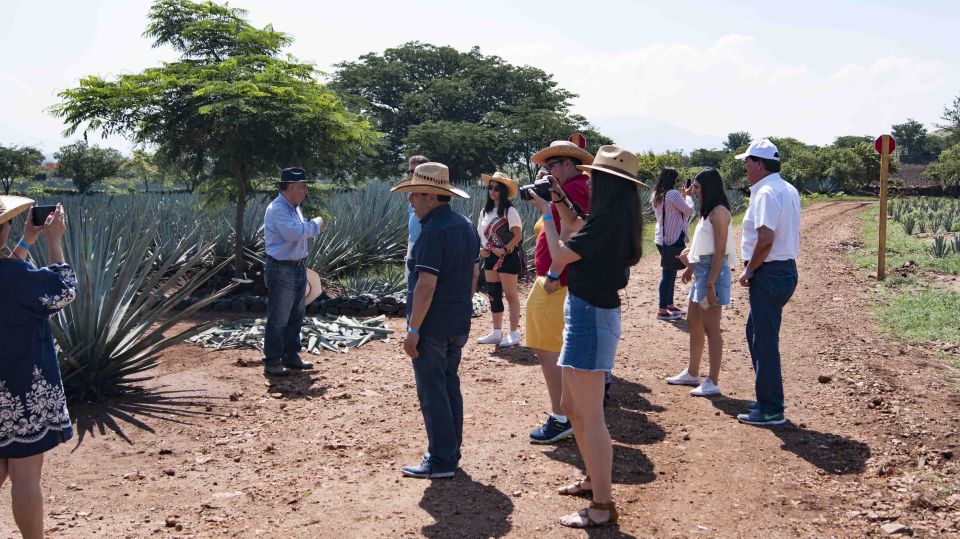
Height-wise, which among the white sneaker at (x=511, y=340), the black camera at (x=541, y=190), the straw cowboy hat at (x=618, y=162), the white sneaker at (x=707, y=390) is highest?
the straw cowboy hat at (x=618, y=162)

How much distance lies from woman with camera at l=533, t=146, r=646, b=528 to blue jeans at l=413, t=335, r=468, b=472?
2.91 ft

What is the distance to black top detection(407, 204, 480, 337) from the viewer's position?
4172mm

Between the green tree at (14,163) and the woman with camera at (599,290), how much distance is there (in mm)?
44587

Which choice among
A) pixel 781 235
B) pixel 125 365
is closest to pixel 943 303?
pixel 781 235

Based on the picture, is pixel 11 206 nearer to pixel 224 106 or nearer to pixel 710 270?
pixel 710 270

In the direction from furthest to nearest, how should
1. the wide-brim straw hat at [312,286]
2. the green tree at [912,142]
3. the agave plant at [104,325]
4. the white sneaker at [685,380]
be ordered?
the green tree at [912,142] → the wide-brim straw hat at [312,286] → the white sneaker at [685,380] → the agave plant at [104,325]

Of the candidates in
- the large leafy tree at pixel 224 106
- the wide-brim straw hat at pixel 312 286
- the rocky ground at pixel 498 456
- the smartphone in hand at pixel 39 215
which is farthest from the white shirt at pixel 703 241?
the large leafy tree at pixel 224 106

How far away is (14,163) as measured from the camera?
42500 mm

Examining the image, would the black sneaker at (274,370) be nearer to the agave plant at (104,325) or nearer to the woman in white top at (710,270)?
the agave plant at (104,325)

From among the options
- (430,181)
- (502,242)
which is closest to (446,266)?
(430,181)

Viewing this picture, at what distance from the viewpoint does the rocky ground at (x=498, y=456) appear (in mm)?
3904

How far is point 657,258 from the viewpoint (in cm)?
1526

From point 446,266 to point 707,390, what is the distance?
2.69 m

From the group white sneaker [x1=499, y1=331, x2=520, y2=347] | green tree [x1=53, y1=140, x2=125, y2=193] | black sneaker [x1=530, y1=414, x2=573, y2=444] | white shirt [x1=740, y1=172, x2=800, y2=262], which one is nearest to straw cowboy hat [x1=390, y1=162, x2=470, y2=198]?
black sneaker [x1=530, y1=414, x2=573, y2=444]
